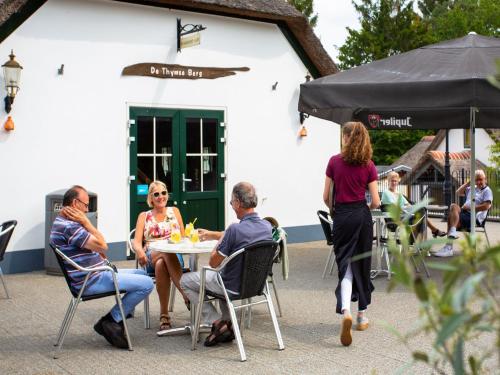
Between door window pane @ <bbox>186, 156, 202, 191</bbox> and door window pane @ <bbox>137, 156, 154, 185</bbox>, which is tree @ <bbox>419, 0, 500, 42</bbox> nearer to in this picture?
door window pane @ <bbox>186, 156, 202, 191</bbox>

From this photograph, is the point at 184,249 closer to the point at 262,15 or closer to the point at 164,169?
the point at 164,169

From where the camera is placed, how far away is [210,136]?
1145 cm

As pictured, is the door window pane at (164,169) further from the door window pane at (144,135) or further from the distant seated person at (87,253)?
the distant seated person at (87,253)

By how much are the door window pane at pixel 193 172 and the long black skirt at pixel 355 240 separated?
5504 millimetres

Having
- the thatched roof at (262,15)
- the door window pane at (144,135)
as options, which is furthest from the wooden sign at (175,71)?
the thatched roof at (262,15)

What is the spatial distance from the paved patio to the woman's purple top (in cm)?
104

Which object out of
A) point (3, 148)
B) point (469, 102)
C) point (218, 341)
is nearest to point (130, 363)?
point (218, 341)

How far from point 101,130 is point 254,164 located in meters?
2.86

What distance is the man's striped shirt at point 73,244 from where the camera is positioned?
529cm

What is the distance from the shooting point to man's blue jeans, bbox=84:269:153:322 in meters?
5.38

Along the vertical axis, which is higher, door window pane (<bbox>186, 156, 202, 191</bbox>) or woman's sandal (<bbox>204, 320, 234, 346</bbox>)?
door window pane (<bbox>186, 156, 202, 191</bbox>)

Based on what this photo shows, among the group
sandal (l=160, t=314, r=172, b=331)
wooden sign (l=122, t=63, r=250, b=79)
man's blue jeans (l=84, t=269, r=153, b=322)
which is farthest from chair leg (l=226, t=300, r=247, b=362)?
wooden sign (l=122, t=63, r=250, b=79)

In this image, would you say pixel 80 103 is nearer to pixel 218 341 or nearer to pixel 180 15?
pixel 180 15

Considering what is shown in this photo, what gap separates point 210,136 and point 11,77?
3.44m
